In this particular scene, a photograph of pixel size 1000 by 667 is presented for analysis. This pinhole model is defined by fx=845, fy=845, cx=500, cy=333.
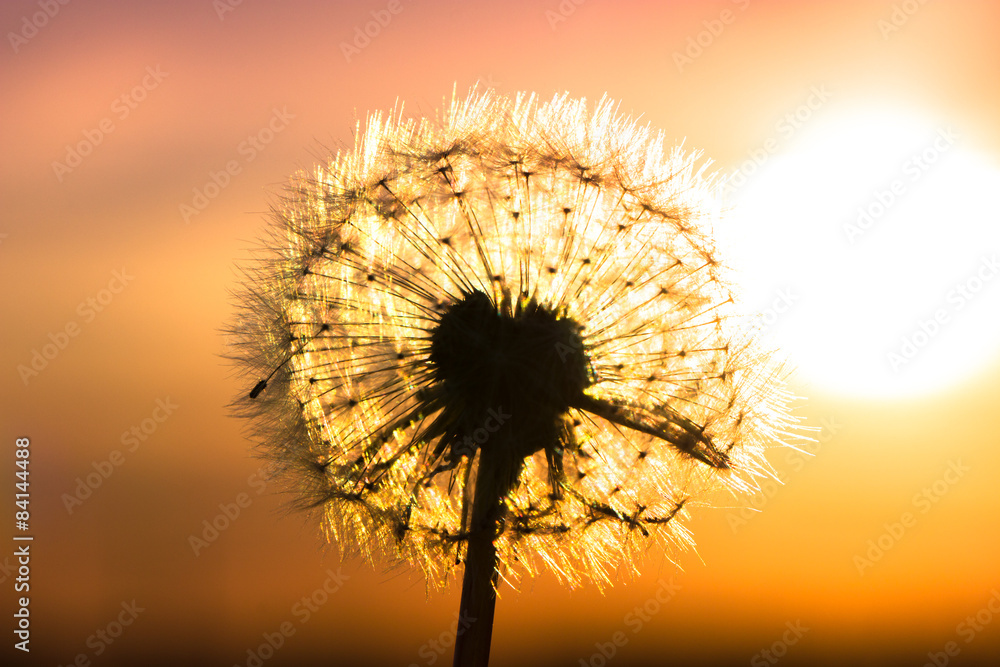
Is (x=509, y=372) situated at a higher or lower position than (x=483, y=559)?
higher

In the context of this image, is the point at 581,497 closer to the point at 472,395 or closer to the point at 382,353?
the point at 472,395

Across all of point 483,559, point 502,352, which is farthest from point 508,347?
point 483,559

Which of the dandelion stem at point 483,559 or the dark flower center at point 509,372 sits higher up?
the dark flower center at point 509,372

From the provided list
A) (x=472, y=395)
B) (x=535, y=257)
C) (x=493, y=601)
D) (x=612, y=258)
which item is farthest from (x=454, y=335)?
(x=493, y=601)

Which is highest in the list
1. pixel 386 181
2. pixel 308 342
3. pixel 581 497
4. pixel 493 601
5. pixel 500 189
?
pixel 500 189

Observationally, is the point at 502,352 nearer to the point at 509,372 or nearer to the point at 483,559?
the point at 509,372
